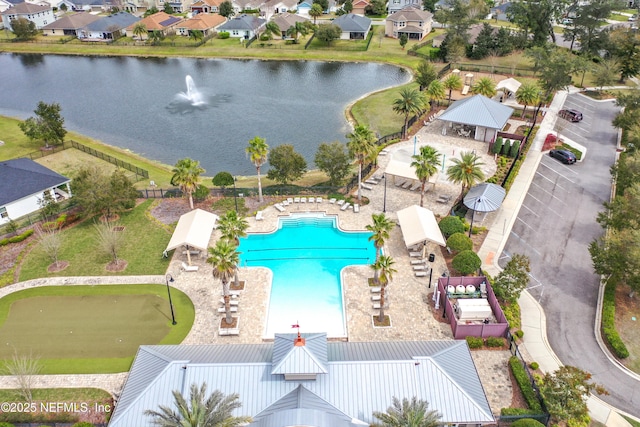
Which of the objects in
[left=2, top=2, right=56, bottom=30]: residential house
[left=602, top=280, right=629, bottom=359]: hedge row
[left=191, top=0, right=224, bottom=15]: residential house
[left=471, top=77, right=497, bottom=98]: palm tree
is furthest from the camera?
[left=191, top=0, right=224, bottom=15]: residential house

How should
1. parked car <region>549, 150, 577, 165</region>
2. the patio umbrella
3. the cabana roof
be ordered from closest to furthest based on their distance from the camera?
the cabana roof
the patio umbrella
parked car <region>549, 150, 577, 165</region>

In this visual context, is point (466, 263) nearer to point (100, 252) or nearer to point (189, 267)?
point (189, 267)

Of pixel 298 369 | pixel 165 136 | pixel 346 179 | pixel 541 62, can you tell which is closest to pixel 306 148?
pixel 346 179

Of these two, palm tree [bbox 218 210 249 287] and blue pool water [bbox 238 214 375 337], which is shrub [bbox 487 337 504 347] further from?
palm tree [bbox 218 210 249 287]

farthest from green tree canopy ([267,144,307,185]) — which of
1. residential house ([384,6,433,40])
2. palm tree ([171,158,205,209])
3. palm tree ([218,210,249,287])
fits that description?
residential house ([384,6,433,40])

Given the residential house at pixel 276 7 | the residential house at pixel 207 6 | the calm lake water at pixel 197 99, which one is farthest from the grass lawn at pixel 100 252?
the residential house at pixel 207 6

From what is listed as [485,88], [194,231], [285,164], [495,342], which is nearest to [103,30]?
[285,164]
